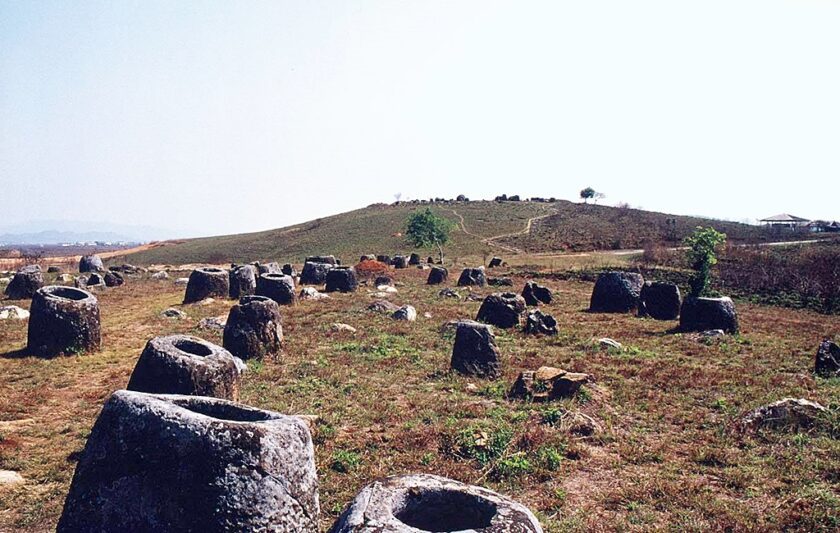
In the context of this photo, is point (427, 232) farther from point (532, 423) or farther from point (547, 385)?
point (532, 423)

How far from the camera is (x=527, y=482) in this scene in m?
7.84

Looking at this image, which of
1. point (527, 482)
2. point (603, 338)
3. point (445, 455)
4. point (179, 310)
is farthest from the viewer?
point (179, 310)

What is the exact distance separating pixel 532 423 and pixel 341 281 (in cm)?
2135

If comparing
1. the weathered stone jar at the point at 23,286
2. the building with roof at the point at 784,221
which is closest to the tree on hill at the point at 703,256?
the weathered stone jar at the point at 23,286

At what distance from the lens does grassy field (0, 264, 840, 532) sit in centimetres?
724

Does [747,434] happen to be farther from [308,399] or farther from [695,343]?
[695,343]

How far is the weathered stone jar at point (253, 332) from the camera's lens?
1432cm

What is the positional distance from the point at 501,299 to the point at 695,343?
619 centimetres

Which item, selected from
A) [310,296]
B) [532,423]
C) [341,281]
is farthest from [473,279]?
[532,423]

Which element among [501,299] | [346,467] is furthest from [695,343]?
[346,467]

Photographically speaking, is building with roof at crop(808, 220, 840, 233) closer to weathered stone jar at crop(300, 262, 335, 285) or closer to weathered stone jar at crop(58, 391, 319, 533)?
weathered stone jar at crop(300, 262, 335, 285)

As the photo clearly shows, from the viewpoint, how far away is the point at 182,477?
5.05 meters

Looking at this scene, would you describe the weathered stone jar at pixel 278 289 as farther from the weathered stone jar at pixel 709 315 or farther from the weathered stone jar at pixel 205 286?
the weathered stone jar at pixel 709 315

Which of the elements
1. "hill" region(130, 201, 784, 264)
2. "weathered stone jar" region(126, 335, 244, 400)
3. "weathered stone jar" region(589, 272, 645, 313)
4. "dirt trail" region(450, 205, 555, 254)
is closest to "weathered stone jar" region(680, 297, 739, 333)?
"weathered stone jar" region(589, 272, 645, 313)
